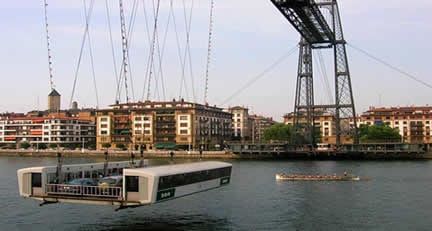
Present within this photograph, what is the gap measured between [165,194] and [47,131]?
96315mm

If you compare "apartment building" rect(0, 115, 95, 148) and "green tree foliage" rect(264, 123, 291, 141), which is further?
"apartment building" rect(0, 115, 95, 148)

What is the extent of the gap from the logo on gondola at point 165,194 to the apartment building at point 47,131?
90639mm

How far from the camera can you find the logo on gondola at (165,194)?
1815 centimetres

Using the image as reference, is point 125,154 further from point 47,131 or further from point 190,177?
point 190,177

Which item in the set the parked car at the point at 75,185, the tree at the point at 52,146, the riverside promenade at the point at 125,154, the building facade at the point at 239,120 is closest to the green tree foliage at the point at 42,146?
the tree at the point at 52,146

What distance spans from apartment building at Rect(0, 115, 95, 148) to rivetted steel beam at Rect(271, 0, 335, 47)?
200 feet

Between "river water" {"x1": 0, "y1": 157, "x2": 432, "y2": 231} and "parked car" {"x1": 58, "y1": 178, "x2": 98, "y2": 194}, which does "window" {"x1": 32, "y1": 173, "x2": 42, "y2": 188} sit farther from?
"river water" {"x1": 0, "y1": 157, "x2": 432, "y2": 231}

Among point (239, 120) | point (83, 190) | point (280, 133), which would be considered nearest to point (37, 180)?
point (83, 190)

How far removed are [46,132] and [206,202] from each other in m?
89.0

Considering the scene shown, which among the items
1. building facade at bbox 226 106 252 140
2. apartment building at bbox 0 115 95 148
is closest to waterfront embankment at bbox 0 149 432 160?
apartment building at bbox 0 115 95 148

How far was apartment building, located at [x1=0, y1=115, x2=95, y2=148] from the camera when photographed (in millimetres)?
107938

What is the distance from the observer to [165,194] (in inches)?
730

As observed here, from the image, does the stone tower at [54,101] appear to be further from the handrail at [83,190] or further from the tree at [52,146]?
the handrail at [83,190]

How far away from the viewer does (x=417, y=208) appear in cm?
2597
